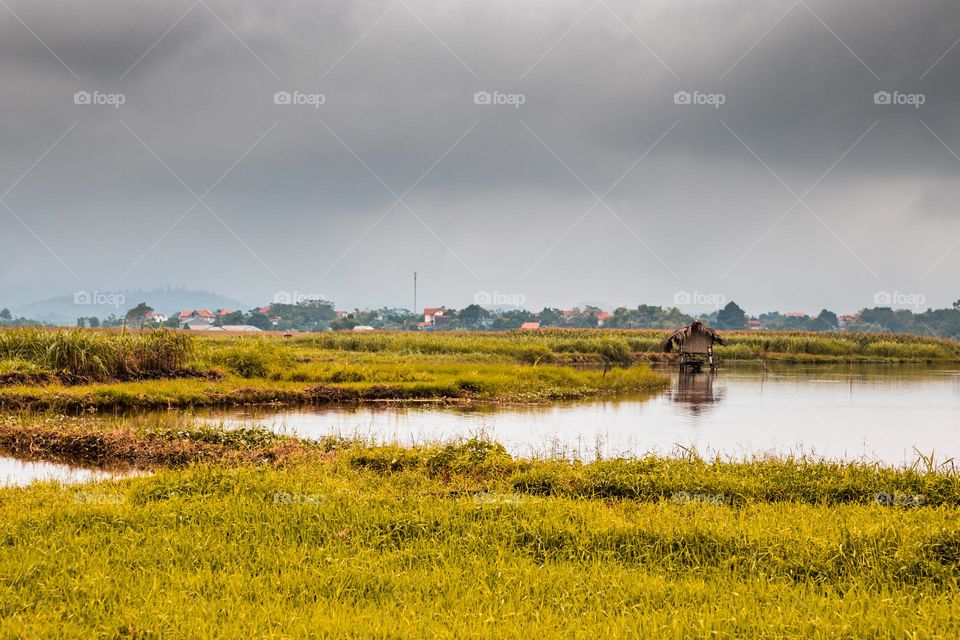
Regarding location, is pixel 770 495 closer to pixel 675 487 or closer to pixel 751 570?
pixel 675 487

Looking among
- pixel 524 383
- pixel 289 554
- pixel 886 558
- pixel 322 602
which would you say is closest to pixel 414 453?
pixel 289 554

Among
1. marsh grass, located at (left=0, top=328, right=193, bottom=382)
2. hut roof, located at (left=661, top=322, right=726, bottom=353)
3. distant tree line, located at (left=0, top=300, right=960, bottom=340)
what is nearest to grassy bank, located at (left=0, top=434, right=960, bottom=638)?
marsh grass, located at (left=0, top=328, right=193, bottom=382)

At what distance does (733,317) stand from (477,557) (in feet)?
315

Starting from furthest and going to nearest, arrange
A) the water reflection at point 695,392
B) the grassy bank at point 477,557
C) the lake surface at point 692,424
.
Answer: the water reflection at point 695,392 < the lake surface at point 692,424 < the grassy bank at point 477,557

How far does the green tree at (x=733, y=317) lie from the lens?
9575cm

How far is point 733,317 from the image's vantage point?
9575 cm

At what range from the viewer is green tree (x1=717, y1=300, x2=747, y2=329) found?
314ft

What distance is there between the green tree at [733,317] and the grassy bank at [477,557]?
91906 millimetres

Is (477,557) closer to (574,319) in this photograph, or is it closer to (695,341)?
(695,341)

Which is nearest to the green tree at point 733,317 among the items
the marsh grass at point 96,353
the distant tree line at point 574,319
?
the distant tree line at point 574,319

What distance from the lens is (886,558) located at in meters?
5.46

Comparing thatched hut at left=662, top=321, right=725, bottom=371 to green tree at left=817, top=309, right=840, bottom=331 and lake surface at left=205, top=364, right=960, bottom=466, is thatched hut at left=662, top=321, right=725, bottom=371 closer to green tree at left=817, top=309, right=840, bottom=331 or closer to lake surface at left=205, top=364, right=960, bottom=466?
lake surface at left=205, top=364, right=960, bottom=466

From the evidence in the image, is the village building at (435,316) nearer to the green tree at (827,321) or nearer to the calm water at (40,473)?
the green tree at (827,321)

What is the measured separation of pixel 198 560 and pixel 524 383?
1644cm
